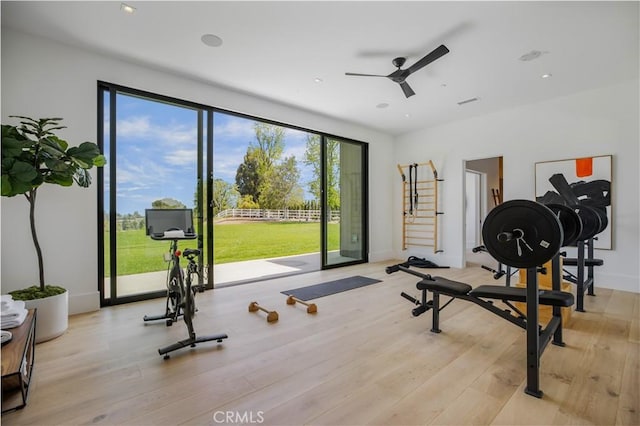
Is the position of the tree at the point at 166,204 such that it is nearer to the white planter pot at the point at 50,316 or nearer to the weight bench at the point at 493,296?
the white planter pot at the point at 50,316

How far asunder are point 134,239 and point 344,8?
3.29m

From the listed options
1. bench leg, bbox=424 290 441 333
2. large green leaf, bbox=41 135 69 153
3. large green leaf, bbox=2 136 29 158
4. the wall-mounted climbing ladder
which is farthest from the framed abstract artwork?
large green leaf, bbox=2 136 29 158

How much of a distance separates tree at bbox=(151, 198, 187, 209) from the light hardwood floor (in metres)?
1.24

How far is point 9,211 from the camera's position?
9.05 ft

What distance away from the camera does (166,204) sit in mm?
3762

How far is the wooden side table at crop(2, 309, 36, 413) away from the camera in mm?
1487

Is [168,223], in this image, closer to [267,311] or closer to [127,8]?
[267,311]

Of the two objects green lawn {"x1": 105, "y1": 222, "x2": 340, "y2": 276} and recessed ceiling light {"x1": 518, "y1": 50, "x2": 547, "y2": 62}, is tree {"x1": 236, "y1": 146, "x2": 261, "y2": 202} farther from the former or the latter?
recessed ceiling light {"x1": 518, "y1": 50, "x2": 547, "y2": 62}

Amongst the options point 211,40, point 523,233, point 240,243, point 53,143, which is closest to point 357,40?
point 211,40

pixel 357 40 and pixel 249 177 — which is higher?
pixel 357 40

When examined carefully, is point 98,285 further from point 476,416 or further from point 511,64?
point 511,64

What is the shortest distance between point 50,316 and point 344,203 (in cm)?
455

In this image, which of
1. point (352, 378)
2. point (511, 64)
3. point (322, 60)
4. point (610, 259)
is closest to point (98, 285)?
point (352, 378)

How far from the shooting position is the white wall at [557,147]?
3967 millimetres
